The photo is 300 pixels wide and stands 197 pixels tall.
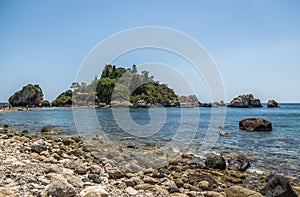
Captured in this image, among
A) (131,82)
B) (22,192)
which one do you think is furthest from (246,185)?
(131,82)

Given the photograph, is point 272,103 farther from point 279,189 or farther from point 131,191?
point 131,191

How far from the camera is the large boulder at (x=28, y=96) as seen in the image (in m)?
101

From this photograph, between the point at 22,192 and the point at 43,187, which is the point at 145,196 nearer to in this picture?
the point at 43,187

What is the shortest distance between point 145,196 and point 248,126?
65.2 feet

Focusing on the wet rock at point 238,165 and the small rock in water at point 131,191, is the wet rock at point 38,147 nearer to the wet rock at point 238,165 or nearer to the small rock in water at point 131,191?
the small rock in water at point 131,191

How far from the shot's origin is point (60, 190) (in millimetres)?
4555

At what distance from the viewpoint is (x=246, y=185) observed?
7285 millimetres

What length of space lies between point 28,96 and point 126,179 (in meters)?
106

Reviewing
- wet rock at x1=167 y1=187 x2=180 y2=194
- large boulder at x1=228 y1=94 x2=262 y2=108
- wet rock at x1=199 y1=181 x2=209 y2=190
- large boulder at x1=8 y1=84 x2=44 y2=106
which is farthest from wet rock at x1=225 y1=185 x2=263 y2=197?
large boulder at x1=8 y1=84 x2=44 y2=106

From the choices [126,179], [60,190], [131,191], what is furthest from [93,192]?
[126,179]

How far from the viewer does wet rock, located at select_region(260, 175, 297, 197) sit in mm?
5731

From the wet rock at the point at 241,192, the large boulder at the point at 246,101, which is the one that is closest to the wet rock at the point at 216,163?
the wet rock at the point at 241,192

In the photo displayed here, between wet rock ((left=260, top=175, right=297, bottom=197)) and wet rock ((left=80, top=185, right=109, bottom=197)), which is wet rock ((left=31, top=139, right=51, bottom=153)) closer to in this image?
wet rock ((left=80, top=185, right=109, bottom=197))

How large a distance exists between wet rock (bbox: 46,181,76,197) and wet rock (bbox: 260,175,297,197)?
4.66 m
